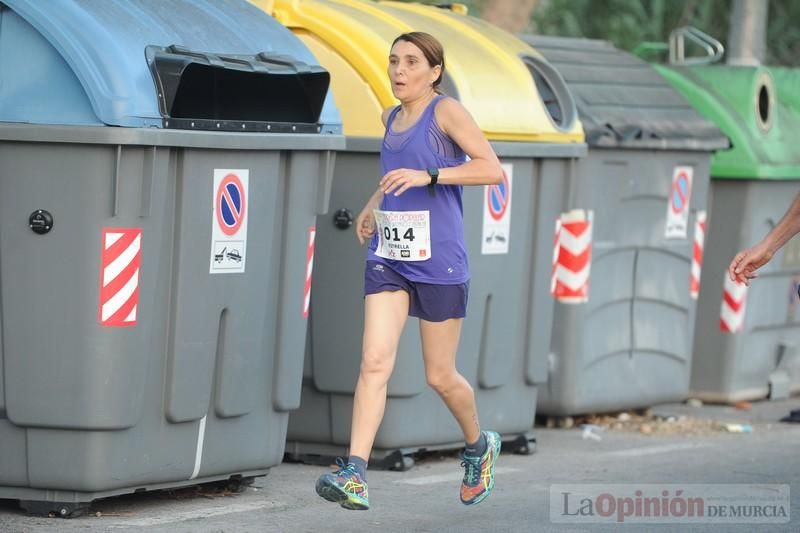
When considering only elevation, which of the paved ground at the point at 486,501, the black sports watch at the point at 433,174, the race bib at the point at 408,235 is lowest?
the paved ground at the point at 486,501

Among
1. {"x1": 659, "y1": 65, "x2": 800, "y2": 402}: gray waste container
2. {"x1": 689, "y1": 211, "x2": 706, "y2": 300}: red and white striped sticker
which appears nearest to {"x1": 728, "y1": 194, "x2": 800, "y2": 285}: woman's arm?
{"x1": 689, "y1": 211, "x2": 706, "y2": 300}: red and white striped sticker

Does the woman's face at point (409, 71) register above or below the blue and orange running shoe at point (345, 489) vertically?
above

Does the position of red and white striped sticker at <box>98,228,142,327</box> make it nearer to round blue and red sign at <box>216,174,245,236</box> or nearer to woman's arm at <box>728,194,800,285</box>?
round blue and red sign at <box>216,174,245,236</box>

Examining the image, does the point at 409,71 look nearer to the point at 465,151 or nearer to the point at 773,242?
the point at 465,151

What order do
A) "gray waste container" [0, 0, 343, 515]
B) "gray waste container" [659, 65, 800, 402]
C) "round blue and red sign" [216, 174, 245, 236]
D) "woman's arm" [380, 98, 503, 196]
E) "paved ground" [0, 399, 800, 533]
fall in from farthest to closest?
"gray waste container" [659, 65, 800, 402], "round blue and red sign" [216, 174, 245, 236], "paved ground" [0, 399, 800, 533], "woman's arm" [380, 98, 503, 196], "gray waste container" [0, 0, 343, 515]

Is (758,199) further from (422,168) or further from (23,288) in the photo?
(23,288)

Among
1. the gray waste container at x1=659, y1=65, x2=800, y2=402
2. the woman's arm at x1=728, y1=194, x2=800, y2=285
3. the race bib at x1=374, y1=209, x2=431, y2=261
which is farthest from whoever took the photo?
the gray waste container at x1=659, y1=65, x2=800, y2=402

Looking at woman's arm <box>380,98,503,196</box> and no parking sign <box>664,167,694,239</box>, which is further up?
woman's arm <box>380,98,503,196</box>

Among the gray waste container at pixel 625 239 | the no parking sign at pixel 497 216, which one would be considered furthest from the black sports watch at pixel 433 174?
the gray waste container at pixel 625 239

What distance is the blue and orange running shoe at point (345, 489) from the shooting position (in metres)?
5.53

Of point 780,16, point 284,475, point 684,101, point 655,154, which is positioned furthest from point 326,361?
point 780,16

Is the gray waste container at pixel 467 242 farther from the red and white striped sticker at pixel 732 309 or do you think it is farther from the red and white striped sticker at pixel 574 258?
the red and white striped sticker at pixel 732 309

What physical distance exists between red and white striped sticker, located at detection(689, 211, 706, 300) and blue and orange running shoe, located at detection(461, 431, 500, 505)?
3639 mm

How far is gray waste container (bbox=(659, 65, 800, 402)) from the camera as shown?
988cm
